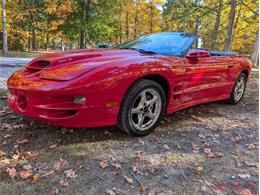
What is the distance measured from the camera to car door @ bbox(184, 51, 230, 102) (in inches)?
152

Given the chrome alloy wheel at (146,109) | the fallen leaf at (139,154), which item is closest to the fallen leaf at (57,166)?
the fallen leaf at (139,154)

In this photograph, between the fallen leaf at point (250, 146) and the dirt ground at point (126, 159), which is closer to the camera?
the dirt ground at point (126, 159)

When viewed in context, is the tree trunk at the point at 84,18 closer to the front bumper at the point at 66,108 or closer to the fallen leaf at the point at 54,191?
the front bumper at the point at 66,108

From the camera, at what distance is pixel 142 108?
3311 mm

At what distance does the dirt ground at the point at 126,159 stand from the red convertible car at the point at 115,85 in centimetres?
30

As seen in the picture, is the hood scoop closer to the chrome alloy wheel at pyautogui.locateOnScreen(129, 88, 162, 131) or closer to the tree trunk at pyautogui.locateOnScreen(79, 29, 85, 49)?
the chrome alloy wheel at pyautogui.locateOnScreen(129, 88, 162, 131)

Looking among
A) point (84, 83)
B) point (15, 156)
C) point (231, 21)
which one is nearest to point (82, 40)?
point (231, 21)

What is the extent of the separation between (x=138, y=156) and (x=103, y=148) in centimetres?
40

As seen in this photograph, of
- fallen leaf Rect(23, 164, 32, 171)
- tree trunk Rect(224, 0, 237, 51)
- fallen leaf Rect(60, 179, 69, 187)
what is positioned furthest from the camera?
tree trunk Rect(224, 0, 237, 51)

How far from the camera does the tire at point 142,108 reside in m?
3.10

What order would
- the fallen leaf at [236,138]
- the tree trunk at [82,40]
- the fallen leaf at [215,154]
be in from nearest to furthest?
the fallen leaf at [215,154] < the fallen leaf at [236,138] < the tree trunk at [82,40]

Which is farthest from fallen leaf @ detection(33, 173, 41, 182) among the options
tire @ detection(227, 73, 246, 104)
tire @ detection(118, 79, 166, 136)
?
tire @ detection(227, 73, 246, 104)

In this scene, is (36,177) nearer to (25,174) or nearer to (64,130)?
(25,174)

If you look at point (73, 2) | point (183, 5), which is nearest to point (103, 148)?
point (183, 5)
